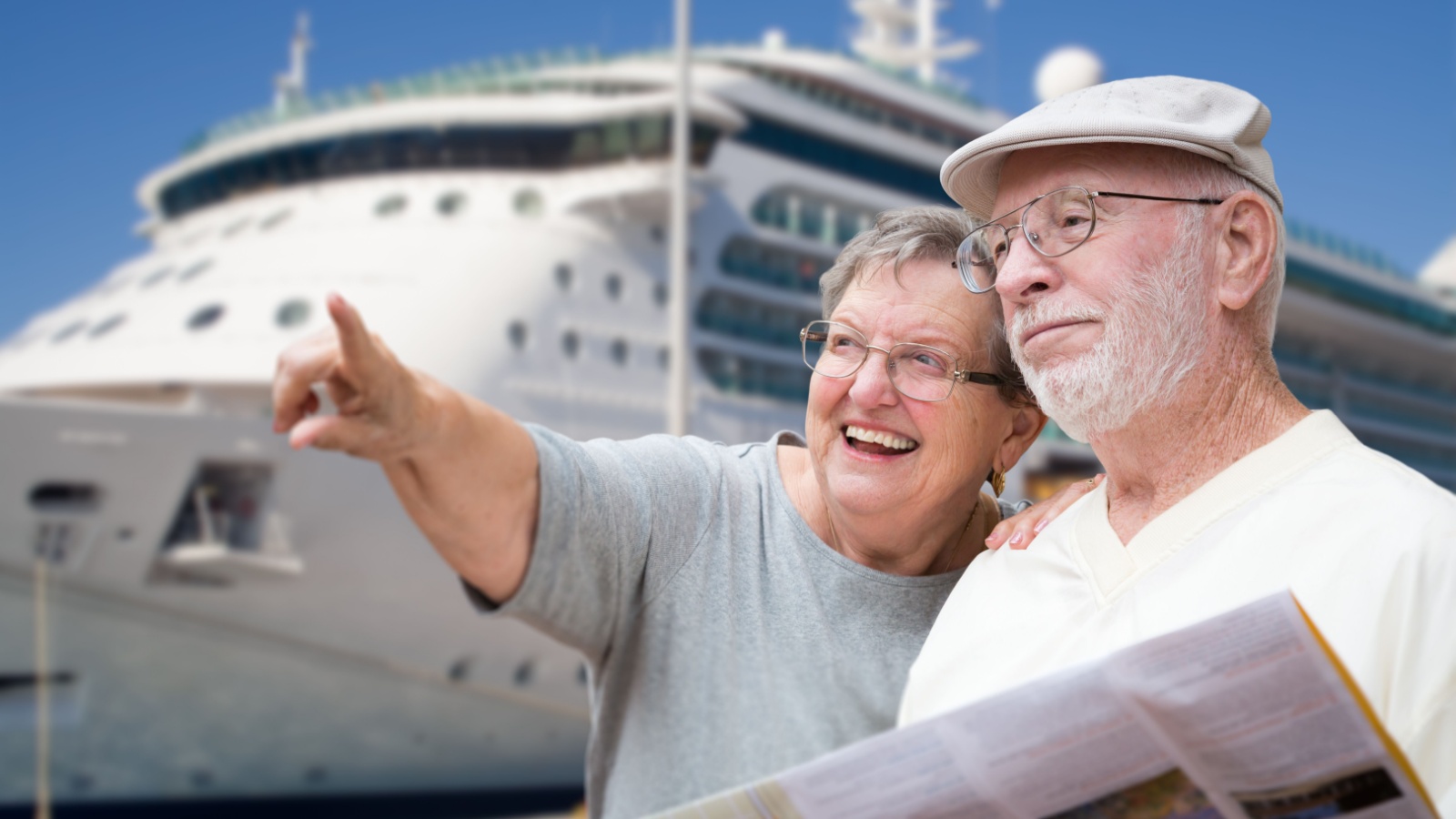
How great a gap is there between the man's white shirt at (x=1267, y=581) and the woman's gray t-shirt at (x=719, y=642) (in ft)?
0.72

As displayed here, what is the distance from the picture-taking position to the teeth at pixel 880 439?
2.03 meters

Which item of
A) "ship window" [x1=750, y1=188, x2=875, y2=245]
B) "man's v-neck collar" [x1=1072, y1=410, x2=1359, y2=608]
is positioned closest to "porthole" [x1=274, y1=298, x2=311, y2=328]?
"ship window" [x1=750, y1=188, x2=875, y2=245]

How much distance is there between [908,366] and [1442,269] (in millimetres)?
33578

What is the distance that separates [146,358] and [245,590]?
240 centimetres

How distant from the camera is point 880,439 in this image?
6.66 ft

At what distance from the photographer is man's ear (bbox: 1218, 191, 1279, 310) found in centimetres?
171

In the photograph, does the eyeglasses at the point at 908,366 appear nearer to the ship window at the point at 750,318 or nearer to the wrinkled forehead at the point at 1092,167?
the wrinkled forehead at the point at 1092,167

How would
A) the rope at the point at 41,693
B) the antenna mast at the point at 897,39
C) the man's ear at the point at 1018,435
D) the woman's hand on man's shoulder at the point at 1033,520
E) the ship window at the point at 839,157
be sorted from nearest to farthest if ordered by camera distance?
the woman's hand on man's shoulder at the point at 1033,520
the man's ear at the point at 1018,435
the rope at the point at 41,693
the ship window at the point at 839,157
the antenna mast at the point at 897,39

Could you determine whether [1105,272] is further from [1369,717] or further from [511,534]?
[511,534]

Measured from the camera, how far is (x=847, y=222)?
16203 mm

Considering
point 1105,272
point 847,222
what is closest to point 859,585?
point 1105,272

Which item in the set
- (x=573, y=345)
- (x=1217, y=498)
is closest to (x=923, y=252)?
(x=1217, y=498)

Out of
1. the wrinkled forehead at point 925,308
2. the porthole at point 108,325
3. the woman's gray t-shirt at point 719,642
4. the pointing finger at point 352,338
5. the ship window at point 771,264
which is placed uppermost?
the pointing finger at point 352,338

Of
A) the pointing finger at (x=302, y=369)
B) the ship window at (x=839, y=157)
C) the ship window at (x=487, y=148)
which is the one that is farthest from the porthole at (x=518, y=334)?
the pointing finger at (x=302, y=369)
